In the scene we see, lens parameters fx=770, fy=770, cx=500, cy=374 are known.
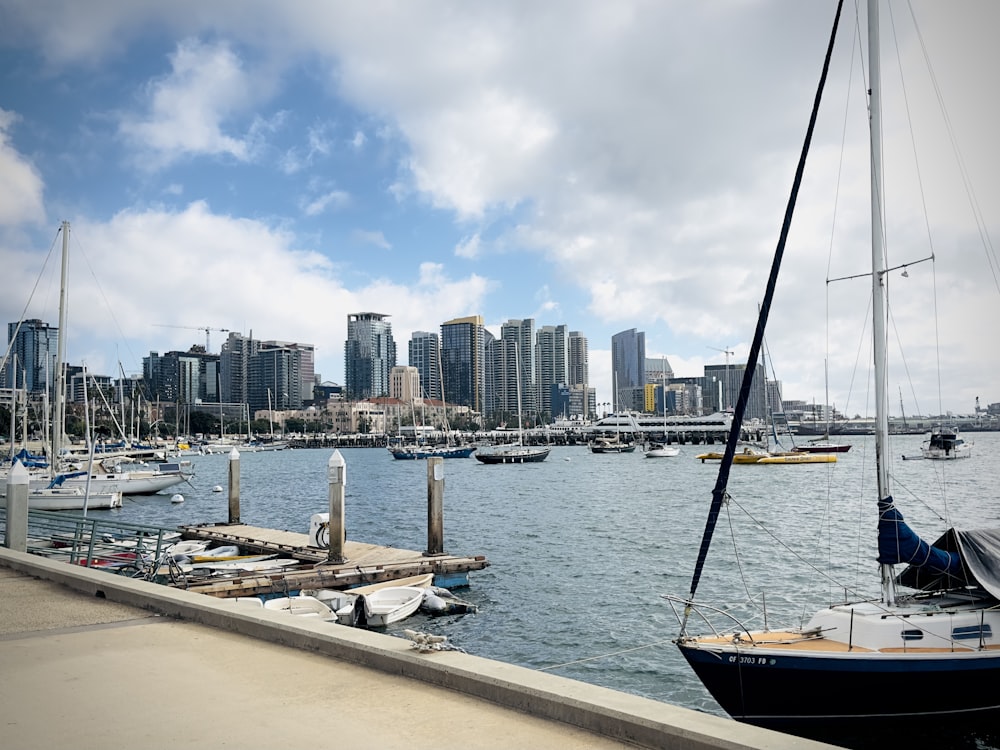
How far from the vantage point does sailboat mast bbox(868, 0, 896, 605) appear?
1362cm

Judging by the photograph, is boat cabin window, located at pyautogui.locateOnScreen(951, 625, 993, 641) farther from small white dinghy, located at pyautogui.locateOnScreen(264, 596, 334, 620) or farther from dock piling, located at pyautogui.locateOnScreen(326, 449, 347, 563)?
dock piling, located at pyautogui.locateOnScreen(326, 449, 347, 563)

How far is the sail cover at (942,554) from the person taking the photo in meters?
12.5

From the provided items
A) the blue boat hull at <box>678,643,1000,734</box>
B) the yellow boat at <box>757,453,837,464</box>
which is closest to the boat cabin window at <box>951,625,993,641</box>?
the blue boat hull at <box>678,643,1000,734</box>

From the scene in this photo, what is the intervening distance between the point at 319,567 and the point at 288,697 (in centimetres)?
1579

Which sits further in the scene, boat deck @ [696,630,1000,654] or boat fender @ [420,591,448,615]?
boat fender @ [420,591,448,615]

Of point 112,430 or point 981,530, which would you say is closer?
point 981,530

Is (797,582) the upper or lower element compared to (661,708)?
lower

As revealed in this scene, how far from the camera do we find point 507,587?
81.7 feet

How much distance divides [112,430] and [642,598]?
157239 mm

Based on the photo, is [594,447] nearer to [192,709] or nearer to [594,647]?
[594,647]

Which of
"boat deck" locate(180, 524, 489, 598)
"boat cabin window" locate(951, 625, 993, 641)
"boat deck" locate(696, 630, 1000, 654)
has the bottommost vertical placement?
"boat deck" locate(180, 524, 489, 598)

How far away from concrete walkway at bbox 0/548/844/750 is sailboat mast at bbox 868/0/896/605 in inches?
369

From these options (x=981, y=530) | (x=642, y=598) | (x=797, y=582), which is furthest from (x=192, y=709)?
(x=797, y=582)

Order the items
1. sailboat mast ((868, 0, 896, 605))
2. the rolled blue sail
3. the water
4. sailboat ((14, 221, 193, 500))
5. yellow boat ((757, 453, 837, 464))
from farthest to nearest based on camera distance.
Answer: yellow boat ((757, 453, 837, 464)) < sailboat ((14, 221, 193, 500)) < the water < sailboat mast ((868, 0, 896, 605)) < the rolled blue sail
